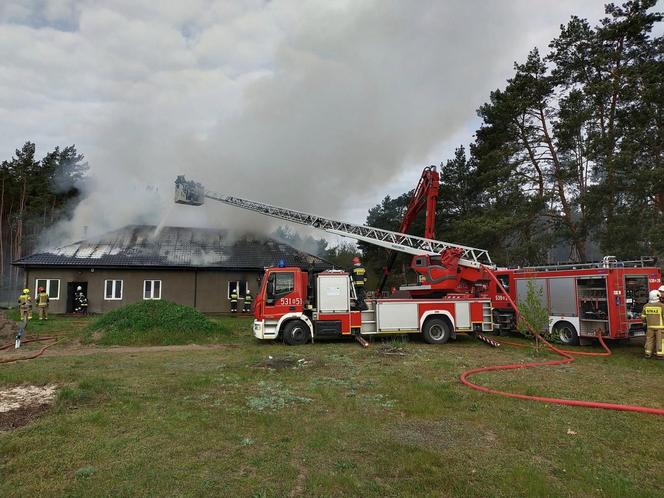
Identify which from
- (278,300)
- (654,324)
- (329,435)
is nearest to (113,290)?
→ (278,300)

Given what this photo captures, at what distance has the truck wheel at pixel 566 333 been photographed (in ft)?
42.2

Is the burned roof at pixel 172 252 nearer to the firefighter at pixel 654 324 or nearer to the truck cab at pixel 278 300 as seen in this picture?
the truck cab at pixel 278 300

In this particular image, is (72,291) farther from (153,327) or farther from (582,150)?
(582,150)

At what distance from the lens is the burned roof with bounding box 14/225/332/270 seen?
23.6 m

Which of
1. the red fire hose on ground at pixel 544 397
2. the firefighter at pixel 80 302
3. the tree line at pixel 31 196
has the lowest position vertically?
the red fire hose on ground at pixel 544 397

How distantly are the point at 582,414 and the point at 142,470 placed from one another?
546 centimetres

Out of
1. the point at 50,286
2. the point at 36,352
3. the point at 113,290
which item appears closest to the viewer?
the point at 36,352

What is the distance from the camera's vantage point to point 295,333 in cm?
1269

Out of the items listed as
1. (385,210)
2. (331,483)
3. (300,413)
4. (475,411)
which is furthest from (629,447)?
(385,210)

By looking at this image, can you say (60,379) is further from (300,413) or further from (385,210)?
(385,210)

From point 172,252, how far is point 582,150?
22793 mm

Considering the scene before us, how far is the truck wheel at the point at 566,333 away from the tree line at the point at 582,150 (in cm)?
690

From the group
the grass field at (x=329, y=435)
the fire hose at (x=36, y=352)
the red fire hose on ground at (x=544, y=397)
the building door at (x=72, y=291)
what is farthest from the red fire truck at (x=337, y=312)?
the building door at (x=72, y=291)

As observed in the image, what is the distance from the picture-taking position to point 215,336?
14.3 metres
